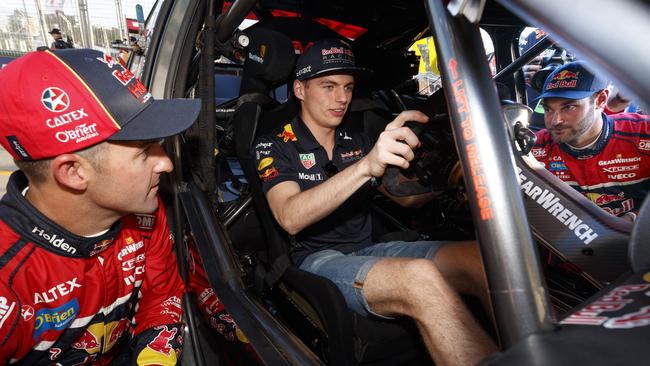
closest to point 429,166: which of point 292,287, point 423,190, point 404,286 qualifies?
point 423,190

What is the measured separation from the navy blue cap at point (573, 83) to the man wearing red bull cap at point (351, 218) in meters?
0.94

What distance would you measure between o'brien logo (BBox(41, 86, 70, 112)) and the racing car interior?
2.22 feet

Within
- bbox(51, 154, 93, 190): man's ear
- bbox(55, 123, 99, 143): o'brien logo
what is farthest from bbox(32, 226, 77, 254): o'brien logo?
bbox(55, 123, 99, 143): o'brien logo

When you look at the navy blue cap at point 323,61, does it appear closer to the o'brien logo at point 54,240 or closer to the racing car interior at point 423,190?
the racing car interior at point 423,190

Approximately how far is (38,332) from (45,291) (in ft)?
0.37

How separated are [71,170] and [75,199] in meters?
0.09

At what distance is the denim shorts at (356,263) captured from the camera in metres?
1.38

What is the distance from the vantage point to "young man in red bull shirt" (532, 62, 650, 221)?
1979mm

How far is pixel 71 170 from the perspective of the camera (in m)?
1.09

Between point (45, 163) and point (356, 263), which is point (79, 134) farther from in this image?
point (356, 263)

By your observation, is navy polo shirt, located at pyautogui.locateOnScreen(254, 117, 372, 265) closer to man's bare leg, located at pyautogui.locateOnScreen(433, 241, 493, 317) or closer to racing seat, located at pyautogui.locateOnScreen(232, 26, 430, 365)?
racing seat, located at pyautogui.locateOnScreen(232, 26, 430, 365)

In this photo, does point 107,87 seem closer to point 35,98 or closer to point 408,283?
point 35,98

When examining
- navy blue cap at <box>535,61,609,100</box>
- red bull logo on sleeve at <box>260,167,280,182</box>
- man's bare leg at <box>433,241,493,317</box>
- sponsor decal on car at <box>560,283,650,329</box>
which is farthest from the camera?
navy blue cap at <box>535,61,609,100</box>

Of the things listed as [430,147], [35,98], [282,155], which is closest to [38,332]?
[35,98]
